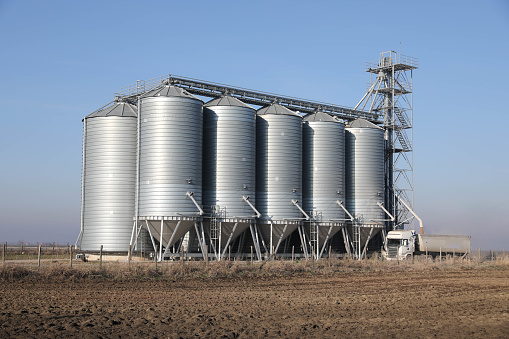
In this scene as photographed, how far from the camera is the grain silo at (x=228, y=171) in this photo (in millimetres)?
50344

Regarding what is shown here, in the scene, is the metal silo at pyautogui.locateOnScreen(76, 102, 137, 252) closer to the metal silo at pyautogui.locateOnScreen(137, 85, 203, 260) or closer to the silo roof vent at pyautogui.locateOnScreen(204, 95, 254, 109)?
the metal silo at pyautogui.locateOnScreen(137, 85, 203, 260)

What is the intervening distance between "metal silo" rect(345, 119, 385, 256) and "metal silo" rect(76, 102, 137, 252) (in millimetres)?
23574

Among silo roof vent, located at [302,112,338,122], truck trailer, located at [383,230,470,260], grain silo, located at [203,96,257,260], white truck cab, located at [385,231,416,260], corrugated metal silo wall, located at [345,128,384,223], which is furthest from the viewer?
corrugated metal silo wall, located at [345,128,384,223]

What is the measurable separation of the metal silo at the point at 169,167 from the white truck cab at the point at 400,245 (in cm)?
2373

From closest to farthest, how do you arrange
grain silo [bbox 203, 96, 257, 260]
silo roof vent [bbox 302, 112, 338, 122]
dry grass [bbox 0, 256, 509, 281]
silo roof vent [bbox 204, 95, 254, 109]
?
dry grass [bbox 0, 256, 509, 281], grain silo [bbox 203, 96, 257, 260], silo roof vent [bbox 204, 95, 254, 109], silo roof vent [bbox 302, 112, 338, 122]

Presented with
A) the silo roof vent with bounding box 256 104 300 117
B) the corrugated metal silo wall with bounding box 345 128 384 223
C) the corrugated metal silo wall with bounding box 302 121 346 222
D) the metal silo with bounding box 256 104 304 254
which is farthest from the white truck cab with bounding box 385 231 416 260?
the silo roof vent with bounding box 256 104 300 117

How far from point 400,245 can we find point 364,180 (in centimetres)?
782

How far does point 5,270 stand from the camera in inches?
1236

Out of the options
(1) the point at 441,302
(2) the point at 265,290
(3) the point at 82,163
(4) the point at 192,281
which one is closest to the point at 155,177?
(3) the point at 82,163

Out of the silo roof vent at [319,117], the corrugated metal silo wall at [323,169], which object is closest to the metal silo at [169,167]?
the corrugated metal silo wall at [323,169]

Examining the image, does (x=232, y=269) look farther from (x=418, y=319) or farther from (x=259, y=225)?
(x=418, y=319)

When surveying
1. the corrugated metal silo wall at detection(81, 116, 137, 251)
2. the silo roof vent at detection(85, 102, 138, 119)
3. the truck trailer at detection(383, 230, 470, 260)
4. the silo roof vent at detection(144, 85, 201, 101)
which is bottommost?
the truck trailer at detection(383, 230, 470, 260)

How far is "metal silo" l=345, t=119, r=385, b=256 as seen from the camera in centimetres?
6156

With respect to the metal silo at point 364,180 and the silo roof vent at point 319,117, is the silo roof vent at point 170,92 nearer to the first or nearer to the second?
the silo roof vent at point 319,117
